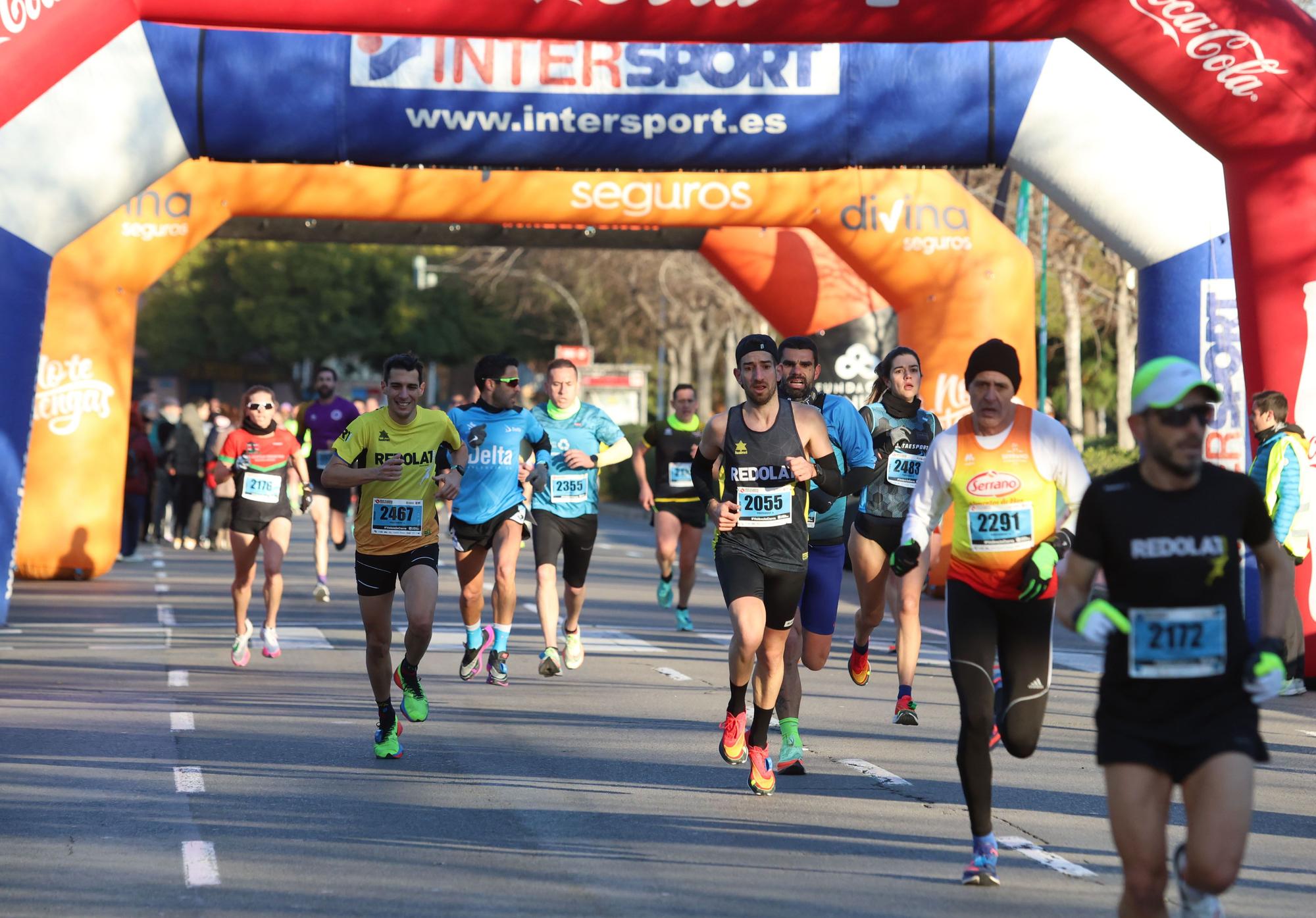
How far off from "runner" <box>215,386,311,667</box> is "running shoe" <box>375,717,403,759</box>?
395 cm

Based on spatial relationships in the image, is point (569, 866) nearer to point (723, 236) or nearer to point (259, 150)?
point (259, 150)

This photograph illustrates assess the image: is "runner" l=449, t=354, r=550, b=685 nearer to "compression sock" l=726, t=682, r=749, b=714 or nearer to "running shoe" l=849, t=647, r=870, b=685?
"running shoe" l=849, t=647, r=870, b=685

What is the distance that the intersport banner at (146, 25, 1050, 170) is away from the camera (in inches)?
548

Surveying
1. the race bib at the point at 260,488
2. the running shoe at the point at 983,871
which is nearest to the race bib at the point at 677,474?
the race bib at the point at 260,488

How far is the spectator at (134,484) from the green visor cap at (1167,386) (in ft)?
64.7

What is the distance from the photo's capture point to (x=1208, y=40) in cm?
1120

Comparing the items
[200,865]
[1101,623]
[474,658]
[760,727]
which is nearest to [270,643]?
[474,658]

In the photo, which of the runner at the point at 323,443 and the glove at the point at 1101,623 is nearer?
the glove at the point at 1101,623

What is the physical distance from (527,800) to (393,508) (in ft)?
6.16

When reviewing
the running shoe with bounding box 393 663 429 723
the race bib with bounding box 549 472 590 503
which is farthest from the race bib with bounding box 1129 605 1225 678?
the race bib with bounding box 549 472 590 503

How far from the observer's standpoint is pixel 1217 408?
47.0 feet

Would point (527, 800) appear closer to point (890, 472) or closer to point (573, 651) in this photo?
point (890, 472)

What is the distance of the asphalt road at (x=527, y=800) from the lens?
6328mm

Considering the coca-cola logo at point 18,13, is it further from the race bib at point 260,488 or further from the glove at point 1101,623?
the glove at point 1101,623
